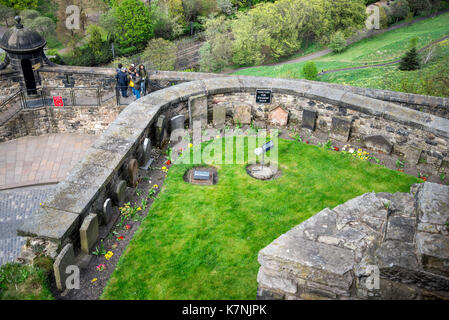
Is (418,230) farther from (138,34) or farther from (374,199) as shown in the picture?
(138,34)

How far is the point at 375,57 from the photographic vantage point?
3152 centimetres

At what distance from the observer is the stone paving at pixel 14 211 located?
944cm

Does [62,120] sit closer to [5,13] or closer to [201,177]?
[201,177]

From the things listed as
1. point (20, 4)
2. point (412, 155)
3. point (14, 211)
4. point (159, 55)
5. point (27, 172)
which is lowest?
point (159, 55)

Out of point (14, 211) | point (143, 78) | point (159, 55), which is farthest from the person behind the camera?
point (159, 55)

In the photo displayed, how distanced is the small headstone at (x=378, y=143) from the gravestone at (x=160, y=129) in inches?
203

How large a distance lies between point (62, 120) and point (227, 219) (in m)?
9.49

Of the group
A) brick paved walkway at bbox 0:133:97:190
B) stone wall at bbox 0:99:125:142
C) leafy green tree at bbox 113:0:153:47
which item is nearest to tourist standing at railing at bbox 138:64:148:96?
stone wall at bbox 0:99:125:142

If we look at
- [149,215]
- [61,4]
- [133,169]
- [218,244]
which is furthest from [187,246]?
[61,4]

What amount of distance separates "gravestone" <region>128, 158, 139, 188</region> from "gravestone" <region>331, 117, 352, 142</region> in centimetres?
526

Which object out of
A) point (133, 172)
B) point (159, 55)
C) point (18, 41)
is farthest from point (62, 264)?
point (159, 55)

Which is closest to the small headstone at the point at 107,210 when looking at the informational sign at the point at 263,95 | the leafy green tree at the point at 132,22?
the informational sign at the point at 263,95

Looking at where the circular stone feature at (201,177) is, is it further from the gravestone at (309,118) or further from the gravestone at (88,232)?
the gravestone at (309,118)

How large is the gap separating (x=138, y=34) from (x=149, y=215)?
3997 cm
